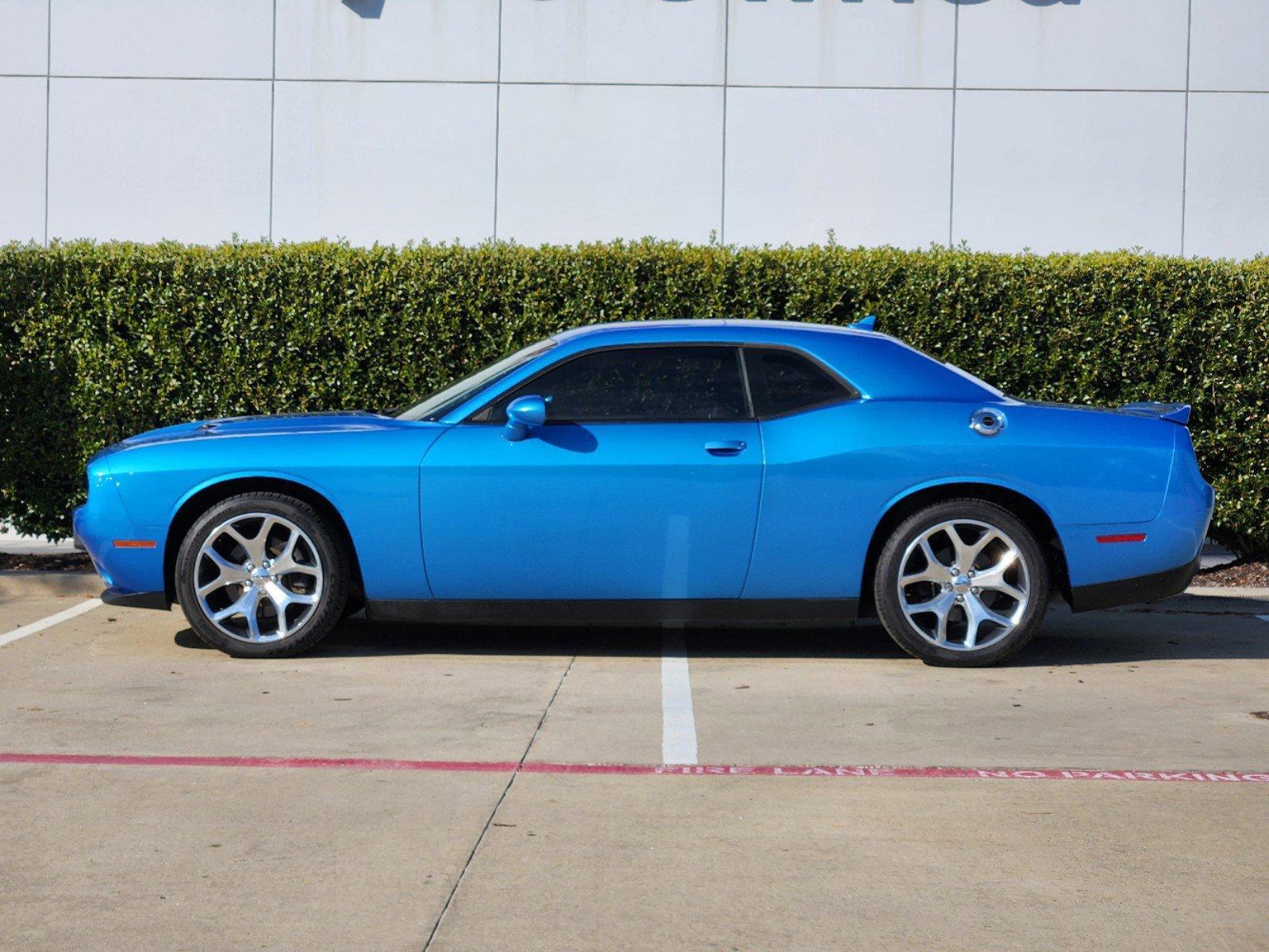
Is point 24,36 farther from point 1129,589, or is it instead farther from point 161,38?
point 1129,589

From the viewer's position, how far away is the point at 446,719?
563cm

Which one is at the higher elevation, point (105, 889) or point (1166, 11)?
point (1166, 11)

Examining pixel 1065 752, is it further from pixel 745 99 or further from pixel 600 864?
pixel 745 99

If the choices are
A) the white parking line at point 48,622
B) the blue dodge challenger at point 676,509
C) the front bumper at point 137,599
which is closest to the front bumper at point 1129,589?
the blue dodge challenger at point 676,509

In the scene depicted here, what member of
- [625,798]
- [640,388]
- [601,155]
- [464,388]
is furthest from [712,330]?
[601,155]

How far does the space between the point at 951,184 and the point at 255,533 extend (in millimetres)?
8076

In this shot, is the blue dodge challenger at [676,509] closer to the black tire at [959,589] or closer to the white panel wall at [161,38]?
the black tire at [959,589]

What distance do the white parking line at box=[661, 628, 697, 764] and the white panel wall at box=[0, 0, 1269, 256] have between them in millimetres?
6387

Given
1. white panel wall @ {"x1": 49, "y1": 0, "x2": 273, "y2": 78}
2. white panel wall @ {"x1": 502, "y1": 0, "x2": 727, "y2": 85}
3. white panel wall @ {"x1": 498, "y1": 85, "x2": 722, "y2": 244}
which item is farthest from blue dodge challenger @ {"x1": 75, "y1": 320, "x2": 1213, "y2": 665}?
white panel wall @ {"x1": 49, "y1": 0, "x2": 273, "y2": 78}

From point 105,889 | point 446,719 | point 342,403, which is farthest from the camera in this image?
point 342,403

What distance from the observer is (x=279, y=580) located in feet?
22.2

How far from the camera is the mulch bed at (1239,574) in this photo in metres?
9.78

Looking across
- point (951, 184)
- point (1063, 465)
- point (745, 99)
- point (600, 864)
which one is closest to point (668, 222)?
point (745, 99)

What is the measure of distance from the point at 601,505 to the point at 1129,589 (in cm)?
238
